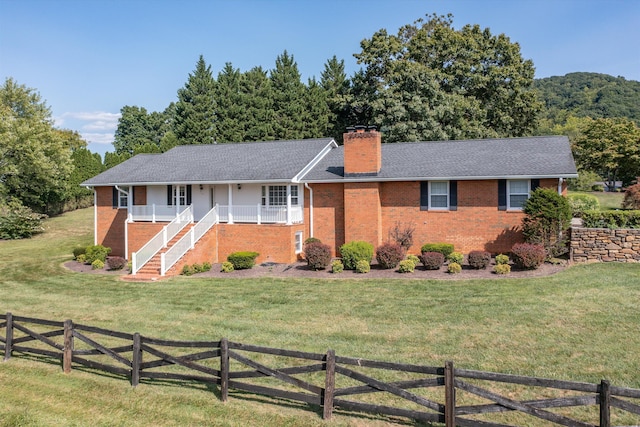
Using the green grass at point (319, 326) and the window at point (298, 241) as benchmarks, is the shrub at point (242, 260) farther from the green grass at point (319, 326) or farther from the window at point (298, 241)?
the window at point (298, 241)

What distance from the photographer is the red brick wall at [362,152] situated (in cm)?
2105

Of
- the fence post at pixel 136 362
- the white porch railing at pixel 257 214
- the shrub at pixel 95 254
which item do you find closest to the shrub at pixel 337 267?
the white porch railing at pixel 257 214

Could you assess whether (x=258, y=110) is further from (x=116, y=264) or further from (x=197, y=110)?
(x=116, y=264)

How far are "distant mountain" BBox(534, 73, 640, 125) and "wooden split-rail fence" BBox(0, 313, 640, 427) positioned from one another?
246 ft

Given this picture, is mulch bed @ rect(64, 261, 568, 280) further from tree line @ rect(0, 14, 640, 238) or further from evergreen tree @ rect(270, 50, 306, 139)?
evergreen tree @ rect(270, 50, 306, 139)

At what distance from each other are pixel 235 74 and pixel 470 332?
4509 cm

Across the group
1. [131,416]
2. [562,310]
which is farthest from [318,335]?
[562,310]

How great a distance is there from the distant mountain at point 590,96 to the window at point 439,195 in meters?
61.6

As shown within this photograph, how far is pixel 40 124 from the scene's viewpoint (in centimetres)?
3594

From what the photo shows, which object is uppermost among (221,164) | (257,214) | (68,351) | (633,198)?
(221,164)

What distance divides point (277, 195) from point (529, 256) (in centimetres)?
1211

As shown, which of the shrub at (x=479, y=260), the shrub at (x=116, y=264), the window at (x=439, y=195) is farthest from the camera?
the shrub at (x=116, y=264)

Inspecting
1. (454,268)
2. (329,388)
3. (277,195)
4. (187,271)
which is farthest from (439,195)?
(329,388)

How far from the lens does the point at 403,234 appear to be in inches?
823
